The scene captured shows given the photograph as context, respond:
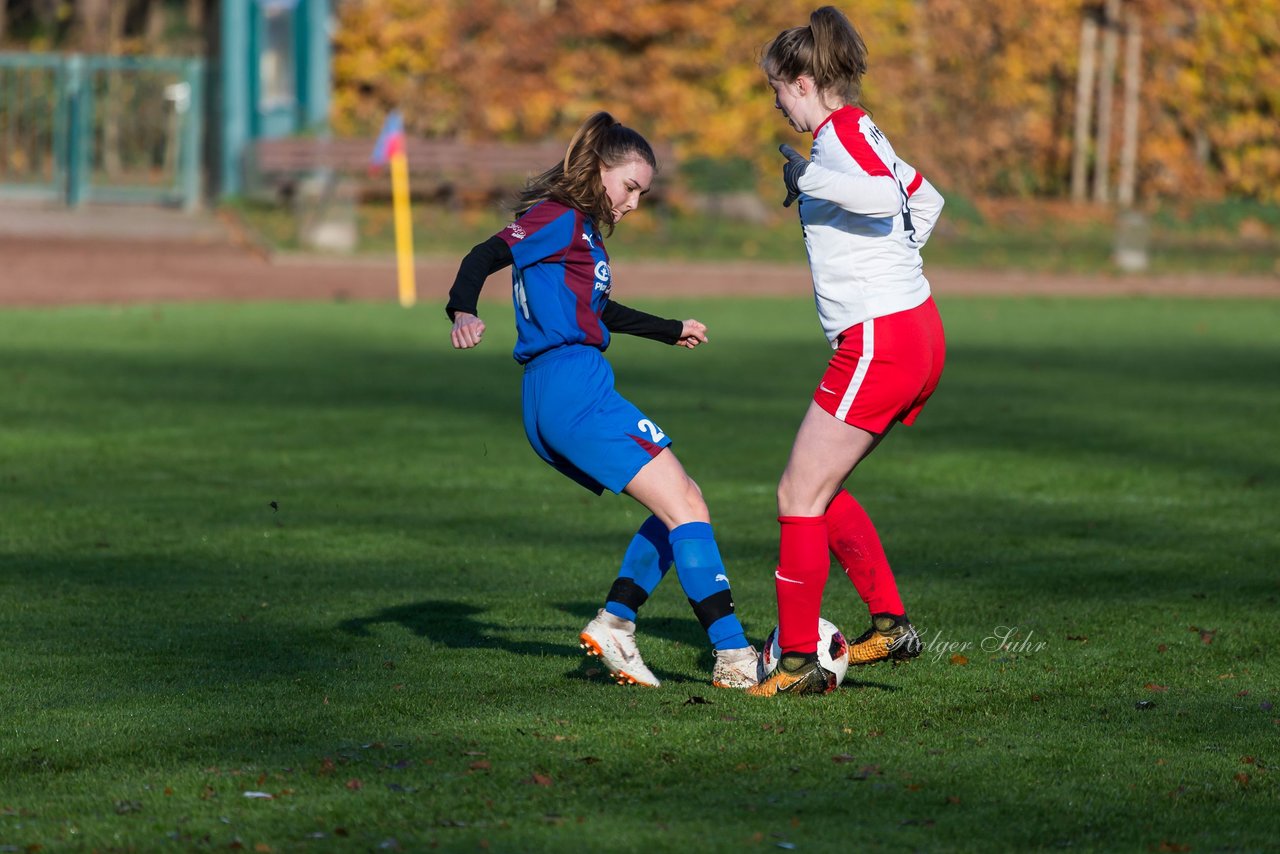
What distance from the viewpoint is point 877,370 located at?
5418 mm

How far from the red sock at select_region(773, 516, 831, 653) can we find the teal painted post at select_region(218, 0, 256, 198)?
88.1ft

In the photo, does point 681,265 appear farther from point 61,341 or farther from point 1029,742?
point 1029,742

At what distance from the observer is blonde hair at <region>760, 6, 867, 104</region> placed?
5.32 m

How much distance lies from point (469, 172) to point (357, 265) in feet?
16.4

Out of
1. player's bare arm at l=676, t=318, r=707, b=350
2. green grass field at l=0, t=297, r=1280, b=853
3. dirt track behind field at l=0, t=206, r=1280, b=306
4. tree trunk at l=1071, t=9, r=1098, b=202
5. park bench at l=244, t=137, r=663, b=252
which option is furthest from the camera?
tree trunk at l=1071, t=9, r=1098, b=202

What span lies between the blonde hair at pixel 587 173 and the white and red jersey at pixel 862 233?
0.52m

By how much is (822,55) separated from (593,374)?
110cm

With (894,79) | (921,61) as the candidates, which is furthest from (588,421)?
(921,61)

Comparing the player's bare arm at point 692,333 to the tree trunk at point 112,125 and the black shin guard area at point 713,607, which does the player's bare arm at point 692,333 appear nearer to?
the black shin guard area at point 713,607

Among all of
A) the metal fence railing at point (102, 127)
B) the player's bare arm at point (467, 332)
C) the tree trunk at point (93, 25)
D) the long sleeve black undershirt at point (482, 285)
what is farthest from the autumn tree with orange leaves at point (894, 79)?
the player's bare arm at point (467, 332)

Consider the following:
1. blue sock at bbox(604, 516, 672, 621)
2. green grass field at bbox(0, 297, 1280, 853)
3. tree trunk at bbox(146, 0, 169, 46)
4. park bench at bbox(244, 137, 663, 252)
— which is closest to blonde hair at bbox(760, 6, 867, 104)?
blue sock at bbox(604, 516, 672, 621)

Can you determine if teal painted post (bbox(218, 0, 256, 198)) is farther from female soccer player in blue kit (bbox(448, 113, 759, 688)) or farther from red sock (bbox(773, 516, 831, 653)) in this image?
red sock (bbox(773, 516, 831, 653))

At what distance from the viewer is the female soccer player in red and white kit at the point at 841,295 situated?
5316mm

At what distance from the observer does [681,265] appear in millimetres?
25266
